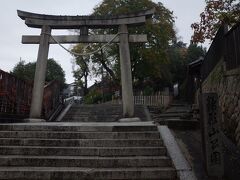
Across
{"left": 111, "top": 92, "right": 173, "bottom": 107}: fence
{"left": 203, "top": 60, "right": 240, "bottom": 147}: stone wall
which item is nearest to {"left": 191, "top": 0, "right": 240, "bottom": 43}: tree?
{"left": 203, "top": 60, "right": 240, "bottom": 147}: stone wall

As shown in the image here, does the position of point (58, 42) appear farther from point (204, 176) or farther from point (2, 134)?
point (204, 176)

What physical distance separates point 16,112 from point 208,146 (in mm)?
7974

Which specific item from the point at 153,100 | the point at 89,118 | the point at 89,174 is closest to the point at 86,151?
the point at 89,174

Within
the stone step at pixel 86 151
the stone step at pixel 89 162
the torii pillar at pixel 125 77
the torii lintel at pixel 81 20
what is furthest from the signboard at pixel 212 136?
the torii lintel at pixel 81 20

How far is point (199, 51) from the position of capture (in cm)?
3812

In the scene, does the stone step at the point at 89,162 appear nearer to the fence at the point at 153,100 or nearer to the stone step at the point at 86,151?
the stone step at the point at 86,151

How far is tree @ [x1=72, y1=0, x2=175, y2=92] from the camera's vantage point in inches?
1041

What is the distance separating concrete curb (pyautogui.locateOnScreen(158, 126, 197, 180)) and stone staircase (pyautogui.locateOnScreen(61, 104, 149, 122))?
21.8ft

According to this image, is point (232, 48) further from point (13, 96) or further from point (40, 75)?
point (13, 96)

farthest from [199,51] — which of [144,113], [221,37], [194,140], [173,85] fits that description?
[194,140]

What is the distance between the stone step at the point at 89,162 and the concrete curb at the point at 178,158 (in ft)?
0.65

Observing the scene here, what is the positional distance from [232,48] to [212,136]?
3.94 m

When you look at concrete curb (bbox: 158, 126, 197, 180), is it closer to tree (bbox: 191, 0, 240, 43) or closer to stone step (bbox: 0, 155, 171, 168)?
stone step (bbox: 0, 155, 171, 168)

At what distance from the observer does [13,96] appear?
10.7 meters
